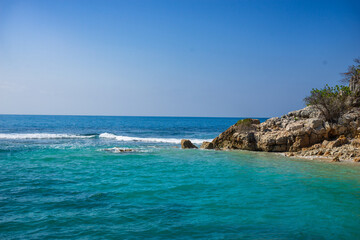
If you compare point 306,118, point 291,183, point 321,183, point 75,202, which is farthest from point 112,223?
point 306,118

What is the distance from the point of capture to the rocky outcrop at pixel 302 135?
21.8 m

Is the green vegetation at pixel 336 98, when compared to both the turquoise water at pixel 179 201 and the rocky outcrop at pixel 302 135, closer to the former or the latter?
the rocky outcrop at pixel 302 135

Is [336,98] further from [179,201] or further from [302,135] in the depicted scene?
[179,201]

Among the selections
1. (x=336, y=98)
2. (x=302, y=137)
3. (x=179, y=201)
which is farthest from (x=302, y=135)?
(x=179, y=201)

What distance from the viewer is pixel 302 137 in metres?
23.3

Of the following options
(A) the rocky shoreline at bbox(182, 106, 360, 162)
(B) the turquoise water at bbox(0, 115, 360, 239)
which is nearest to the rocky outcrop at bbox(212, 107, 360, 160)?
(A) the rocky shoreline at bbox(182, 106, 360, 162)

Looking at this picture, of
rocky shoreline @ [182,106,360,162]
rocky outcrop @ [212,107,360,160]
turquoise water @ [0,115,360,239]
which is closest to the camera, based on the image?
turquoise water @ [0,115,360,239]

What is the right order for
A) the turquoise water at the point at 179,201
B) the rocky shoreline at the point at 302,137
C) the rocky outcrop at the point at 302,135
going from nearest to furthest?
the turquoise water at the point at 179,201, the rocky shoreline at the point at 302,137, the rocky outcrop at the point at 302,135

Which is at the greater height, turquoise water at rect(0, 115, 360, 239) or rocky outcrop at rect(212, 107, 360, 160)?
rocky outcrop at rect(212, 107, 360, 160)

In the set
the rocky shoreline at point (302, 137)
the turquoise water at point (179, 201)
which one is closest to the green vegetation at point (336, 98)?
the rocky shoreline at point (302, 137)

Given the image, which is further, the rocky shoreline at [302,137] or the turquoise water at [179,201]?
the rocky shoreline at [302,137]

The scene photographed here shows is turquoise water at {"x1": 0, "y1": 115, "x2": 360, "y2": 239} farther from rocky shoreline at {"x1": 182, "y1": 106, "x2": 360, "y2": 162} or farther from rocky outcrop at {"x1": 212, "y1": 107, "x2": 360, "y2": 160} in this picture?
rocky outcrop at {"x1": 212, "y1": 107, "x2": 360, "y2": 160}

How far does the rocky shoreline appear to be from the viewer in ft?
70.2

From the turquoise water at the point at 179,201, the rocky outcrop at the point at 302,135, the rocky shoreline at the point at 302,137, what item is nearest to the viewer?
the turquoise water at the point at 179,201
